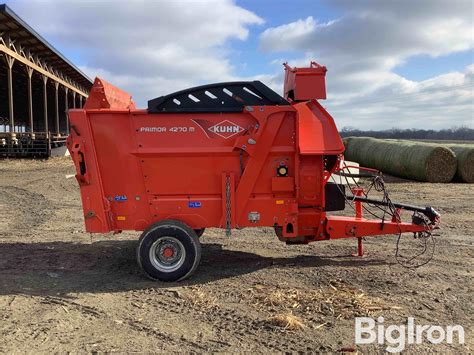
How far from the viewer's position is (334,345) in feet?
12.4

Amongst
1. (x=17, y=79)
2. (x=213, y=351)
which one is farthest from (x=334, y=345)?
(x=17, y=79)

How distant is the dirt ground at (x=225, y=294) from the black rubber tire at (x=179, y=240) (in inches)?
5.1

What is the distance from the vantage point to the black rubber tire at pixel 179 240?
17.9 ft

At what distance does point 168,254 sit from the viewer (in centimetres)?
554

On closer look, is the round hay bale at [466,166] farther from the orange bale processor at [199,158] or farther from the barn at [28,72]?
the barn at [28,72]

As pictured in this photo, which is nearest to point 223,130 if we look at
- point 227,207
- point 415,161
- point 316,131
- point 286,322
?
point 227,207

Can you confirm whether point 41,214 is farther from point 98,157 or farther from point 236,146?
point 236,146

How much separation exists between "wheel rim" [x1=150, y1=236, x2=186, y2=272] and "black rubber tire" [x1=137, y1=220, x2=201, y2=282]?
4 cm

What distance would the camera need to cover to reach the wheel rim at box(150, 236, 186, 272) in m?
5.50

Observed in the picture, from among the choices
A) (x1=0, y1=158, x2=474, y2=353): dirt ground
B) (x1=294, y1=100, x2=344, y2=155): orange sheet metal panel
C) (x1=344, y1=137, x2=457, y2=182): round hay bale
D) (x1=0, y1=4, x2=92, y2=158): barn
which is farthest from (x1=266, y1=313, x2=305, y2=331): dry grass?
(x1=344, y1=137, x2=457, y2=182): round hay bale

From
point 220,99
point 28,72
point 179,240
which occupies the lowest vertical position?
point 179,240

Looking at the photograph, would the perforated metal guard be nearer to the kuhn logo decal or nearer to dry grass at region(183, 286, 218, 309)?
the kuhn logo decal

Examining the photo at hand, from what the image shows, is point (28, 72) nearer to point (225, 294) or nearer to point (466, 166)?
point (466, 166)

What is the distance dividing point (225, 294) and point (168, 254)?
96 cm
